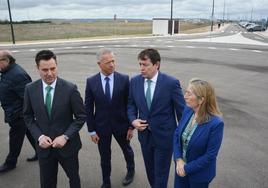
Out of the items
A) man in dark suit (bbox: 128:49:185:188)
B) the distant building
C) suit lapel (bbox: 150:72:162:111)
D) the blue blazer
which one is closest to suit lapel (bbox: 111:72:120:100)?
man in dark suit (bbox: 128:49:185:188)

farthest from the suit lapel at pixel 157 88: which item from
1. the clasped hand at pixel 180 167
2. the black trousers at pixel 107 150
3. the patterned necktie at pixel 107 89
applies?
the black trousers at pixel 107 150

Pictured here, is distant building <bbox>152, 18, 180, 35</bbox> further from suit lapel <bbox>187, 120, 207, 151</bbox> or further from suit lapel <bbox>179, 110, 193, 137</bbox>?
suit lapel <bbox>187, 120, 207, 151</bbox>

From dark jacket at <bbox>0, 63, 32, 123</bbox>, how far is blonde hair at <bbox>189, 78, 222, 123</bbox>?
282 cm

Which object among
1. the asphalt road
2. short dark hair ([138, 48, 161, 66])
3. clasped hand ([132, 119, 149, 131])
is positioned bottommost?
the asphalt road

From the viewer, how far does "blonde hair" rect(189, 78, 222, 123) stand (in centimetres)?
302

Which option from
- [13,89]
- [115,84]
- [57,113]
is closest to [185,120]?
[115,84]

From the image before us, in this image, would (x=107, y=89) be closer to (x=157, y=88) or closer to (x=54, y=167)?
(x=157, y=88)

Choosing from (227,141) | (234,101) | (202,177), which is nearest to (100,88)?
(202,177)

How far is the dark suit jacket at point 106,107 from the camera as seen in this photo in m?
4.18

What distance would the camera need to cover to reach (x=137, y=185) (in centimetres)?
475

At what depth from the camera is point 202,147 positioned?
3.13m

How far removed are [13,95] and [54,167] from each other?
59.7 inches

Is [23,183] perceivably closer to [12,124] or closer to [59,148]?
[12,124]

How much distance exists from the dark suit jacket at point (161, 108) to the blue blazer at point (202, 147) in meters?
0.48
